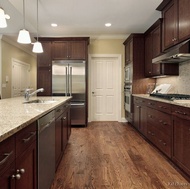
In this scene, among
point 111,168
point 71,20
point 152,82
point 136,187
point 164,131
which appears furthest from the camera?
point 152,82

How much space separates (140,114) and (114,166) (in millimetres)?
1815

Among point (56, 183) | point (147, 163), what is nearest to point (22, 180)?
point (56, 183)

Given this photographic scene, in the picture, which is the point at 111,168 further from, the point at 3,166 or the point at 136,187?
the point at 3,166

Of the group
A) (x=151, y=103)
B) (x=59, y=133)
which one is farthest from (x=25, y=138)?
(x=151, y=103)

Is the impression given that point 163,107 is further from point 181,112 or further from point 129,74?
point 129,74

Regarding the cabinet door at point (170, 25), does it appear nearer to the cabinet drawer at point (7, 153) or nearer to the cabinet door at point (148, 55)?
the cabinet door at point (148, 55)

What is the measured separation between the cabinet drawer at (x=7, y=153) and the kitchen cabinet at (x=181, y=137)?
72.8 inches

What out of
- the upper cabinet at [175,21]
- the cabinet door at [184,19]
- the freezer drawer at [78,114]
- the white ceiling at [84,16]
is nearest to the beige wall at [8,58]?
the white ceiling at [84,16]

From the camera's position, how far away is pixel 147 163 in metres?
2.77

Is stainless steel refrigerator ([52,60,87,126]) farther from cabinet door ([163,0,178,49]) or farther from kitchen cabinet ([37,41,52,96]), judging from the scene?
Result: cabinet door ([163,0,178,49])

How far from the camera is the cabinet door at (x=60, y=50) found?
17.4 ft

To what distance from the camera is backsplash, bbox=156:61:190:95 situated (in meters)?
3.49

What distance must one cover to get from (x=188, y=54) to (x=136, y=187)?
6.41 feet

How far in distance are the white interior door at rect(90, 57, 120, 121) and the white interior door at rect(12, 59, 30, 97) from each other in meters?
2.84
